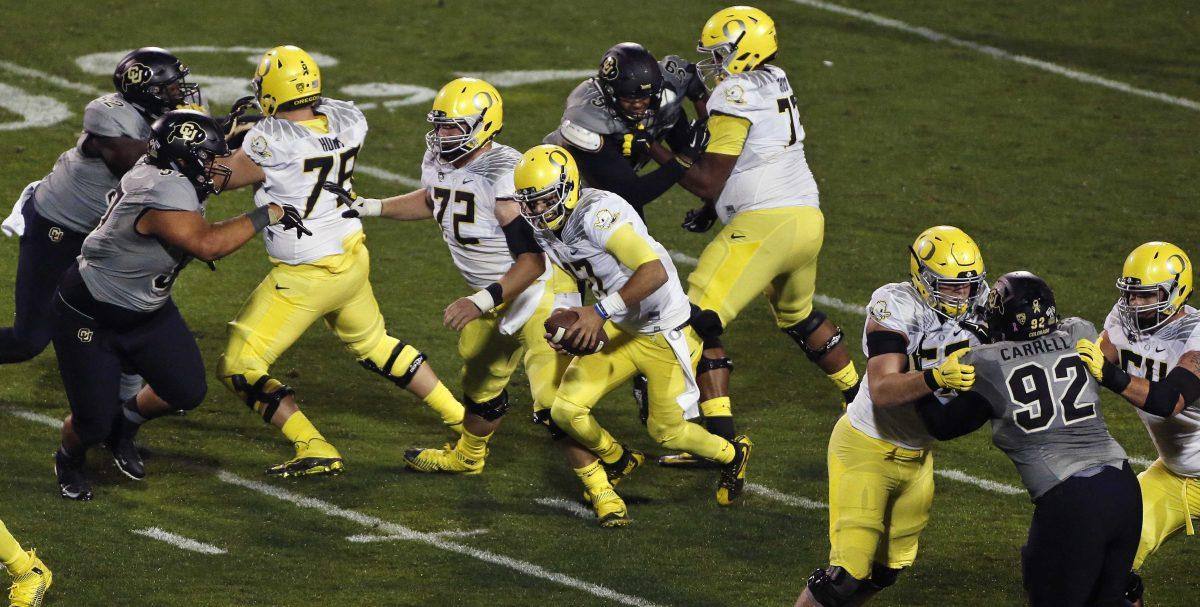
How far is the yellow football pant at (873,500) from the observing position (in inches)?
234

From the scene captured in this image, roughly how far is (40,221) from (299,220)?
1475 millimetres

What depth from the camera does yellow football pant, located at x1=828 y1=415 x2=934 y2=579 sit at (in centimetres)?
594

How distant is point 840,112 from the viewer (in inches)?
511

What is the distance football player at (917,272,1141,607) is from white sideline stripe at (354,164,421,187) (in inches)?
255

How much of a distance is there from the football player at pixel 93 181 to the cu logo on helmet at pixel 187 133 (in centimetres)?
90

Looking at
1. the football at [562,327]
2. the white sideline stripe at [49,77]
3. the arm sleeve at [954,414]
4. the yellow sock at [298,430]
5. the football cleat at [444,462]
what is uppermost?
the arm sleeve at [954,414]

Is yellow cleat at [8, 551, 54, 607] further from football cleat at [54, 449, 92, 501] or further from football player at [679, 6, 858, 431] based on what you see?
football player at [679, 6, 858, 431]

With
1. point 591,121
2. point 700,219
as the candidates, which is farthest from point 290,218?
point 700,219

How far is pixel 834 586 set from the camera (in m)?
5.90

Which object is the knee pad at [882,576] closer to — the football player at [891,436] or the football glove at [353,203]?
the football player at [891,436]

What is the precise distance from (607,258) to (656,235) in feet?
13.2

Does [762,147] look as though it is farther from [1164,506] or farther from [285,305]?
[1164,506]

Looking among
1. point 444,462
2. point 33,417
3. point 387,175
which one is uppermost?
point 444,462

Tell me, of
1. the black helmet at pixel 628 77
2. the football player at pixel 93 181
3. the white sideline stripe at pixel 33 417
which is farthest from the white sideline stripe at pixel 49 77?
the black helmet at pixel 628 77
